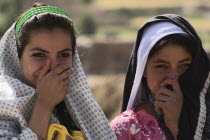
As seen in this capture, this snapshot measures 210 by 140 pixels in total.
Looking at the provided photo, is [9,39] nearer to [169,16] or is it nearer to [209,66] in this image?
[169,16]

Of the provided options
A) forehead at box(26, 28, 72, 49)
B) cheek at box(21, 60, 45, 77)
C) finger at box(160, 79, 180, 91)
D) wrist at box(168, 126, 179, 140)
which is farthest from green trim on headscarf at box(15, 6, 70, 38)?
wrist at box(168, 126, 179, 140)

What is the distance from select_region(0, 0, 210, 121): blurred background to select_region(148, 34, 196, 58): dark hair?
5.81 meters

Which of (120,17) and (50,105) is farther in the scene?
(120,17)

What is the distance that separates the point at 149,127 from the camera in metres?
3.34

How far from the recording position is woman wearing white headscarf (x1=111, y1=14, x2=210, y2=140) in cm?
328

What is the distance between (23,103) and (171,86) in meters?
0.97

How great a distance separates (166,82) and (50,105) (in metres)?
0.78

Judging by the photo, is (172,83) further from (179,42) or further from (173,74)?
(179,42)

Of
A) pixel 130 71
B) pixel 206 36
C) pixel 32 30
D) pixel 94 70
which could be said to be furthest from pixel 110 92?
pixel 206 36

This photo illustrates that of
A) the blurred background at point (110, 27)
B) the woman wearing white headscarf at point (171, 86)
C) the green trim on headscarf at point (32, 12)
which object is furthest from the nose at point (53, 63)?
Answer: the blurred background at point (110, 27)

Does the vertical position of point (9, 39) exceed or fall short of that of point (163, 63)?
it exceeds it

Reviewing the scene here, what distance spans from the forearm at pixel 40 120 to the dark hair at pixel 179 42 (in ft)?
2.97

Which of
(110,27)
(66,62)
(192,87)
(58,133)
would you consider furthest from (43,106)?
(110,27)

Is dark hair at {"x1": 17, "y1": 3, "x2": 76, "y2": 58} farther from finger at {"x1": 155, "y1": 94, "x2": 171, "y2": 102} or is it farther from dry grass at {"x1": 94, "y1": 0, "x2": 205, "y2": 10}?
dry grass at {"x1": 94, "y1": 0, "x2": 205, "y2": 10}
